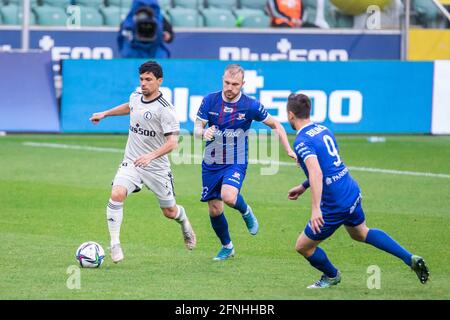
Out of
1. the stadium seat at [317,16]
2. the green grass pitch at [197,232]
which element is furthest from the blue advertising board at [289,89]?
the stadium seat at [317,16]

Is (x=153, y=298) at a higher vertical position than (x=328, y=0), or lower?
lower

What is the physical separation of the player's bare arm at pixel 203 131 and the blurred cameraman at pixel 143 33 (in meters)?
12.1

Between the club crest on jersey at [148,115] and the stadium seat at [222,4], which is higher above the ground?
the stadium seat at [222,4]

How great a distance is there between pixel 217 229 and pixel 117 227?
1199mm

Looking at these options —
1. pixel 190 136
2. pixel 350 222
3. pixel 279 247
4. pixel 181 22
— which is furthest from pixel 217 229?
pixel 181 22

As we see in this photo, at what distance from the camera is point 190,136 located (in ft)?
74.3

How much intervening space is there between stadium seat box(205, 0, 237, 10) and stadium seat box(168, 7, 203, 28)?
1.40 feet

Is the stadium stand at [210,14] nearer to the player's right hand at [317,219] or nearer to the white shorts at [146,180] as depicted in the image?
the white shorts at [146,180]

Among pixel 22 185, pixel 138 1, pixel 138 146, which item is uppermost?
pixel 138 1

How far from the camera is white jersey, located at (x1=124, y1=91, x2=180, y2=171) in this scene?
38.4 ft

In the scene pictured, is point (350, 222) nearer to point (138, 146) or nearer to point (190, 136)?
point (138, 146)

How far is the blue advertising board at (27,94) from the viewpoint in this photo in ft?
72.3

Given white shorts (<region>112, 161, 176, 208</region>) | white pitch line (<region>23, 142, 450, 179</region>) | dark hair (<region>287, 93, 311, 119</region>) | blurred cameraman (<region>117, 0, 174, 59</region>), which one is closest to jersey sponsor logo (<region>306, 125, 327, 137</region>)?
dark hair (<region>287, 93, 311, 119</region>)

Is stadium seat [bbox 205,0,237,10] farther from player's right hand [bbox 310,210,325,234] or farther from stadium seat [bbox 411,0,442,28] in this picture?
player's right hand [bbox 310,210,325,234]
